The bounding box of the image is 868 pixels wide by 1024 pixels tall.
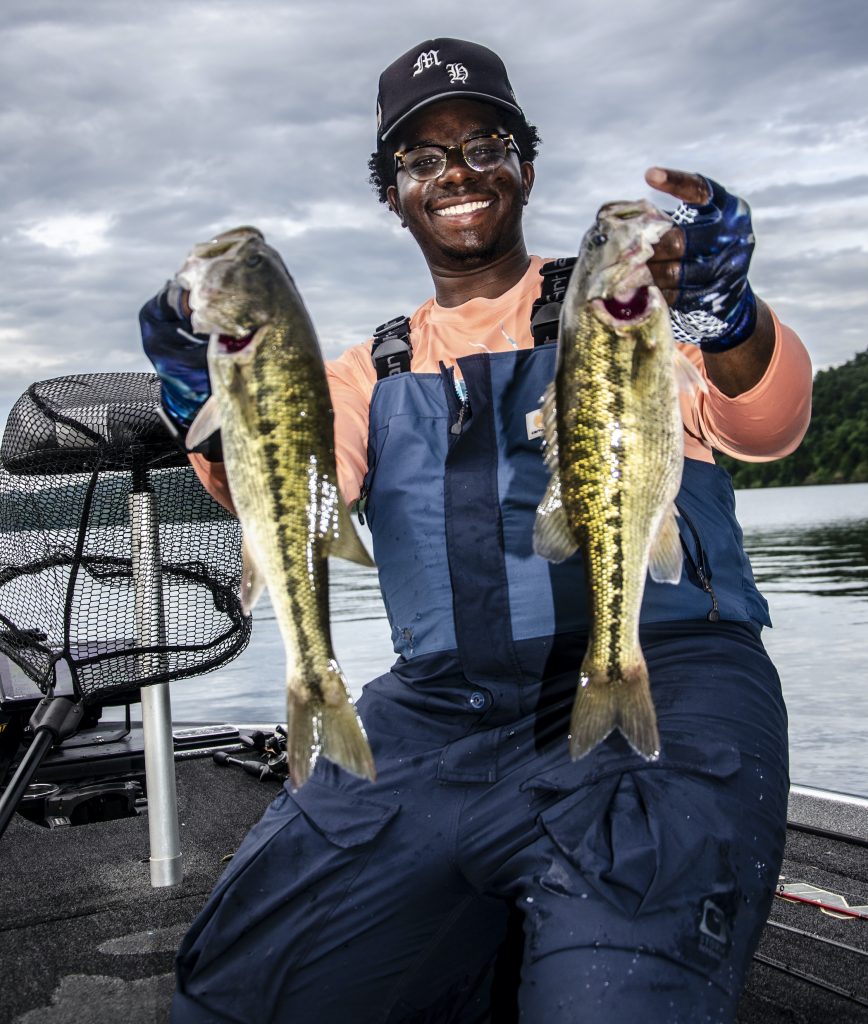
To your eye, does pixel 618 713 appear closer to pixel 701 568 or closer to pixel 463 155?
pixel 701 568

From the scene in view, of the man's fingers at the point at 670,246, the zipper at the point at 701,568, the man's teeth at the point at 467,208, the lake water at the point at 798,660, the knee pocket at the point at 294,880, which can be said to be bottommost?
the lake water at the point at 798,660

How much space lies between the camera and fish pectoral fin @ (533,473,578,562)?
2.52 metres

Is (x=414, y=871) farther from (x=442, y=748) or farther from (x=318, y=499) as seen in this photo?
(x=318, y=499)

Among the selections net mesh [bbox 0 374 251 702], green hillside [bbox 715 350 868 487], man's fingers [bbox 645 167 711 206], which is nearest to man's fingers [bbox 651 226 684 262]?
man's fingers [bbox 645 167 711 206]

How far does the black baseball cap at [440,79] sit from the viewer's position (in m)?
4.06

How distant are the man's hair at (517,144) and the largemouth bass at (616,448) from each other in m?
2.01

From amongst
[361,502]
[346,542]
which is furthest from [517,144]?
[346,542]

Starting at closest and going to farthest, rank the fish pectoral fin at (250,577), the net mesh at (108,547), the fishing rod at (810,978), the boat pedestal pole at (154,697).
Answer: the fish pectoral fin at (250,577) → the fishing rod at (810,978) → the net mesh at (108,547) → the boat pedestal pole at (154,697)

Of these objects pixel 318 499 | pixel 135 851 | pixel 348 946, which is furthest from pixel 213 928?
pixel 135 851

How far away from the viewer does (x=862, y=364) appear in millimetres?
93438

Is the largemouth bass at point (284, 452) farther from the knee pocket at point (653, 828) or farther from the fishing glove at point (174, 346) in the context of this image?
the knee pocket at point (653, 828)

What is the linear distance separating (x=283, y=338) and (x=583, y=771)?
57.9 inches

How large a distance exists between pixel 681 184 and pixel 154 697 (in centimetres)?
325

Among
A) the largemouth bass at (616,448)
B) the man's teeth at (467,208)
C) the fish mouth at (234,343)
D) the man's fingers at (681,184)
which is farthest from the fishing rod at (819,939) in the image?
the fish mouth at (234,343)
